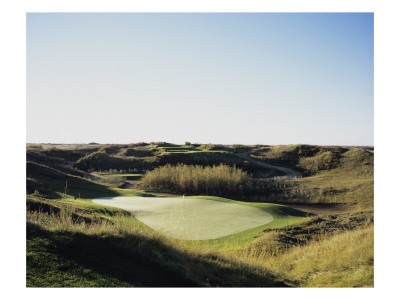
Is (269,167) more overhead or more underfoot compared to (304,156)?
more underfoot

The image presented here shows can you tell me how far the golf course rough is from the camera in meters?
8.70

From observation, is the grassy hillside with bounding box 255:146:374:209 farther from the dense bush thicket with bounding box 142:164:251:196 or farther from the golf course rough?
the golf course rough

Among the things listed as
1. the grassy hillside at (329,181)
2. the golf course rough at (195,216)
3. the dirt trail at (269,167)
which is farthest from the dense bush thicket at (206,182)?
the dirt trail at (269,167)

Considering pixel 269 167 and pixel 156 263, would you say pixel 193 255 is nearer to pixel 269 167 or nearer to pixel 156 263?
pixel 156 263

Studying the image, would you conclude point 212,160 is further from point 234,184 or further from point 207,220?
point 207,220

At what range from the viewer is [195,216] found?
34.4ft

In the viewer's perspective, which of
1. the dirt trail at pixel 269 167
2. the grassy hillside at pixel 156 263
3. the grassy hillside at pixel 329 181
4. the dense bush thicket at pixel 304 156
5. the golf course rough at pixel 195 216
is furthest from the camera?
the dense bush thicket at pixel 304 156

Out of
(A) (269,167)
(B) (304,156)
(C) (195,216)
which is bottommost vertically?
(C) (195,216)

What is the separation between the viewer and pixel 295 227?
29.8 ft

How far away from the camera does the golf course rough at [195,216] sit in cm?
870

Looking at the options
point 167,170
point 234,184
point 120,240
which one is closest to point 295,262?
point 120,240

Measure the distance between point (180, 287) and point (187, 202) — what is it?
8491 millimetres

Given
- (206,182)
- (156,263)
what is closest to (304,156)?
(206,182)

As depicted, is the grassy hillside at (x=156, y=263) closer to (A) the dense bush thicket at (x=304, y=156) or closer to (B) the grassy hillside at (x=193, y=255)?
(B) the grassy hillside at (x=193, y=255)
